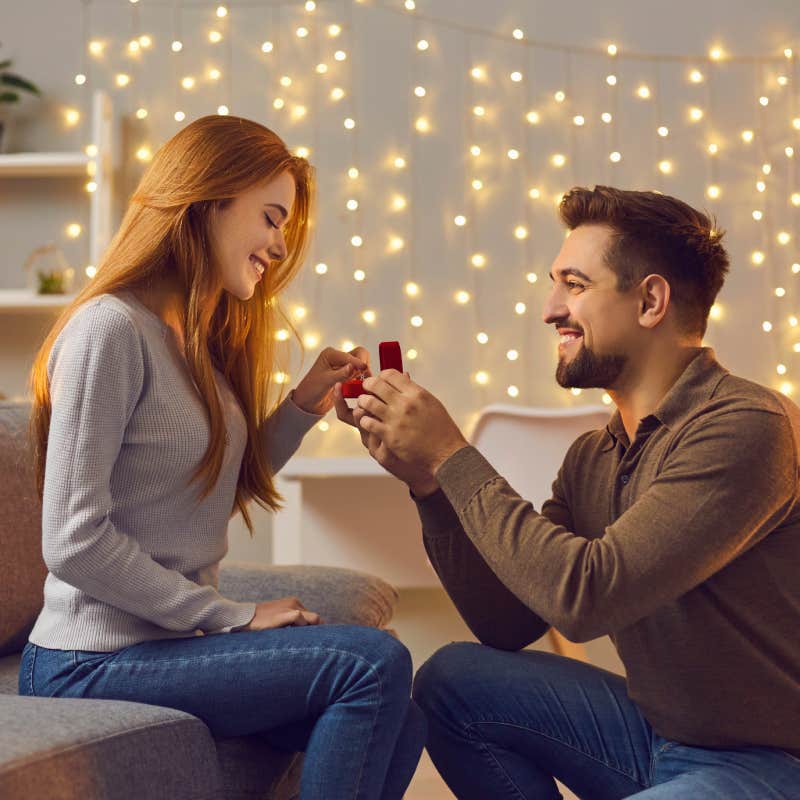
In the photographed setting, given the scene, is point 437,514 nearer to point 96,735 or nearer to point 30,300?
point 96,735

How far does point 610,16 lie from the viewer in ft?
10.6

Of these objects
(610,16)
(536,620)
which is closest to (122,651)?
(536,620)

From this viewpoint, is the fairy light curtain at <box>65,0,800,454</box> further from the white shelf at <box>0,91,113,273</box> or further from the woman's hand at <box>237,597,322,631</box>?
the woman's hand at <box>237,597,322,631</box>

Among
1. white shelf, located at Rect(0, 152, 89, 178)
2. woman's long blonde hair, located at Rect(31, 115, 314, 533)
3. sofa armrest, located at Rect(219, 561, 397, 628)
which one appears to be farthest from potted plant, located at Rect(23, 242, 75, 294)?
woman's long blonde hair, located at Rect(31, 115, 314, 533)

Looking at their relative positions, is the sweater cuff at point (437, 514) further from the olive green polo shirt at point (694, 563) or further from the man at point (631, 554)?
the olive green polo shirt at point (694, 563)

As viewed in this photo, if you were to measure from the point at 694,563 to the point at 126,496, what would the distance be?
25.6 inches

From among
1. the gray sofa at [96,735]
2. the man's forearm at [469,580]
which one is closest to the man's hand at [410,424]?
the man's forearm at [469,580]

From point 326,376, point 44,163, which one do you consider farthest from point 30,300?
point 326,376

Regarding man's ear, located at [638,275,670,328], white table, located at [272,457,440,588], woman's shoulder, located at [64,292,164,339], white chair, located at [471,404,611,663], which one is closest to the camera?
woman's shoulder, located at [64,292,164,339]

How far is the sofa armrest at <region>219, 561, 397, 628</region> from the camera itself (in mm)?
1691

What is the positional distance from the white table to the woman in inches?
42.1

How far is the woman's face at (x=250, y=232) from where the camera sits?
148 cm

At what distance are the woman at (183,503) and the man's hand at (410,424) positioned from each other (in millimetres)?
204

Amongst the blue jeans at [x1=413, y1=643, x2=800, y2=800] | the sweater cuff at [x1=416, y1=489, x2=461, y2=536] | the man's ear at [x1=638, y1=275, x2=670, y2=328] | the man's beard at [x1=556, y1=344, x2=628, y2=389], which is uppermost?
the man's ear at [x1=638, y1=275, x2=670, y2=328]
